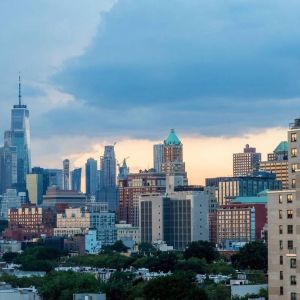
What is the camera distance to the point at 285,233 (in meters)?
92.8

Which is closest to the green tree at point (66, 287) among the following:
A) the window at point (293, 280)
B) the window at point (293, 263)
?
the window at point (293, 263)

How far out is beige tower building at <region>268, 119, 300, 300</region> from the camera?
89438 millimetres

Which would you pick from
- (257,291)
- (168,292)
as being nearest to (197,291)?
(168,292)

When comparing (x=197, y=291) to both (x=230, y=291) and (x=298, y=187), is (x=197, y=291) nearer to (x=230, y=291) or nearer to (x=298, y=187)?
(x=230, y=291)

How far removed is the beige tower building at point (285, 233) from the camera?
89.4m

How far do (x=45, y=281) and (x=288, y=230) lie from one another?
254 ft

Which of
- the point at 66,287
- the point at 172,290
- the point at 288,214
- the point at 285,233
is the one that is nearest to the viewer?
the point at 288,214

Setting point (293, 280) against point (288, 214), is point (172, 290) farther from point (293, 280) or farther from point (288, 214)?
point (293, 280)

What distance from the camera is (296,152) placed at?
89.8 m

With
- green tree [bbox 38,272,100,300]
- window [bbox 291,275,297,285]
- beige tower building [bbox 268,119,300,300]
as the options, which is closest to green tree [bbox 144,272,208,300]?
green tree [bbox 38,272,100,300]

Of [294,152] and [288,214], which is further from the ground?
[294,152]

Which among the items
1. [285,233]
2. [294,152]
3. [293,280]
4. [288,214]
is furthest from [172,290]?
[294,152]

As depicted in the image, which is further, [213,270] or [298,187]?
[213,270]

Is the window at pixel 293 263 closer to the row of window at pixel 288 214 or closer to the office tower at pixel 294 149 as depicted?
the row of window at pixel 288 214
